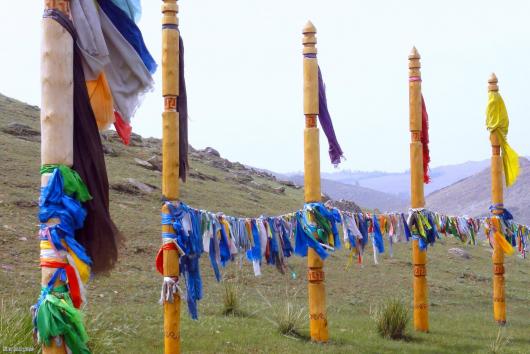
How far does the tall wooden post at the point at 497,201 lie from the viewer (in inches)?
506

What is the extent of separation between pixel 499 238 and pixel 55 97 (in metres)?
9.97

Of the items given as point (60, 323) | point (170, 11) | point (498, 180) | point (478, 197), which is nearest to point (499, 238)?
point (498, 180)

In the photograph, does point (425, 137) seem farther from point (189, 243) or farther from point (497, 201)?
point (189, 243)

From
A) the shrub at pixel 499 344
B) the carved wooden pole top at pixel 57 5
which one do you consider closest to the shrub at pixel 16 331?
the carved wooden pole top at pixel 57 5

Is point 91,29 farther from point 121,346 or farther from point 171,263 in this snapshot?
point 121,346

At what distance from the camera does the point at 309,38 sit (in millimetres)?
9570

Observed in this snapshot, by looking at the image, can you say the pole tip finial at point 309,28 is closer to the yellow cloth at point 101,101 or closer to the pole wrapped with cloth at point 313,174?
the pole wrapped with cloth at point 313,174

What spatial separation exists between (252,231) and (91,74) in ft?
11.9

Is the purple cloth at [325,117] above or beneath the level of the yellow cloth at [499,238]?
above

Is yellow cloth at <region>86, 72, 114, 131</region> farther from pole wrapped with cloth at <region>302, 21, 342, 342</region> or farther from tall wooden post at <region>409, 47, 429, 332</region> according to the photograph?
tall wooden post at <region>409, 47, 429, 332</region>

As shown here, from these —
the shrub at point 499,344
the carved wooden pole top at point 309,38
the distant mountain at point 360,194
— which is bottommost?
the shrub at point 499,344

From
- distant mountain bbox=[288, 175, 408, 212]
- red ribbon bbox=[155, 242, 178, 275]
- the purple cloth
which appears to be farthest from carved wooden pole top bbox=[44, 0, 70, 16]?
distant mountain bbox=[288, 175, 408, 212]

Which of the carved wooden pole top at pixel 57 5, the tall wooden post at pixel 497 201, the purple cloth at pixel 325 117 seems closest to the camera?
the carved wooden pole top at pixel 57 5

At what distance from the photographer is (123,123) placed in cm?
595
